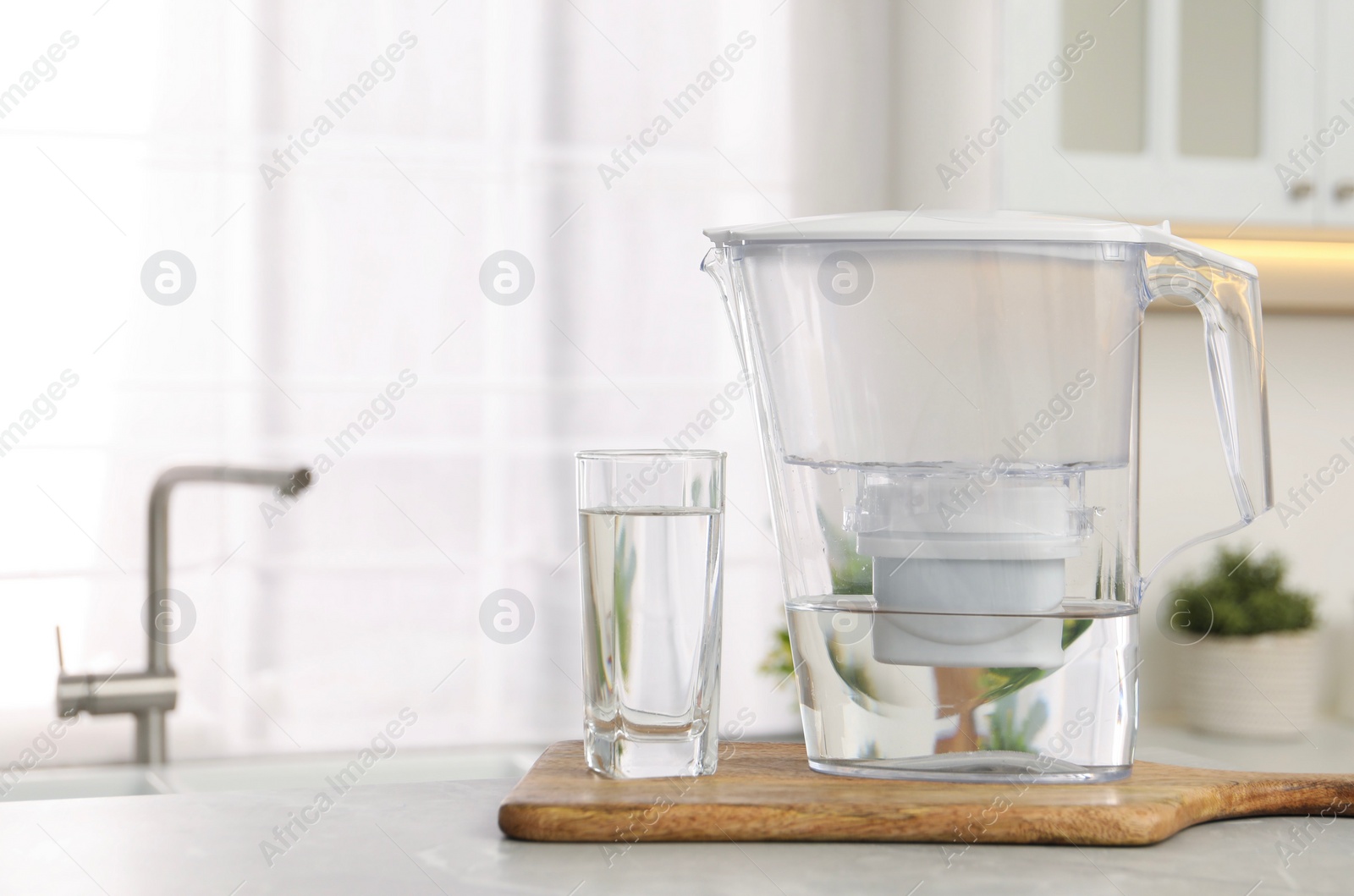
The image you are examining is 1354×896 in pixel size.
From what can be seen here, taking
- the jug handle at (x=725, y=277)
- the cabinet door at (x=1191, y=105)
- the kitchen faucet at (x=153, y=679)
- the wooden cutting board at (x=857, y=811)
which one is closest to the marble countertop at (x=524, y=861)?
the wooden cutting board at (x=857, y=811)

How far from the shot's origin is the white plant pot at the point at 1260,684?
66.1 inches

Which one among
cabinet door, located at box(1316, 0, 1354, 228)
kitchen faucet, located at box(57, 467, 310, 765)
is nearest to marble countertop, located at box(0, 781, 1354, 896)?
kitchen faucet, located at box(57, 467, 310, 765)

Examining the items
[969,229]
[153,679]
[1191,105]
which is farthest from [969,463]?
[153,679]

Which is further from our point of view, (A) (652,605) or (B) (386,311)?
(B) (386,311)

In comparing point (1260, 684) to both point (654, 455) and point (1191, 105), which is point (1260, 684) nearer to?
point (1191, 105)

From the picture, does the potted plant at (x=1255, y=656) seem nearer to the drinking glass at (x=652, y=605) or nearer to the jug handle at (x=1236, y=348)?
the jug handle at (x=1236, y=348)

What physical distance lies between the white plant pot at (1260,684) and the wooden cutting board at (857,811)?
4.28 feet

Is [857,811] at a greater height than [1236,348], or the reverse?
[1236,348]

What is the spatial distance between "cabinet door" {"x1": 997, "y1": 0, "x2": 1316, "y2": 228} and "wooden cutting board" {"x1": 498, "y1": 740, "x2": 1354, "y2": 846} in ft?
3.53

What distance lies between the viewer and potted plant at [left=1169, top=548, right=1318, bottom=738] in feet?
5.51

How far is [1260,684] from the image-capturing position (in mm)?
1685

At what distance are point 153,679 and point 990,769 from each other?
1.29 metres

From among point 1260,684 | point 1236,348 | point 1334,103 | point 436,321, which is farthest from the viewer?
point 436,321

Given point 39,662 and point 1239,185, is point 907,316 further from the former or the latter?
point 39,662
